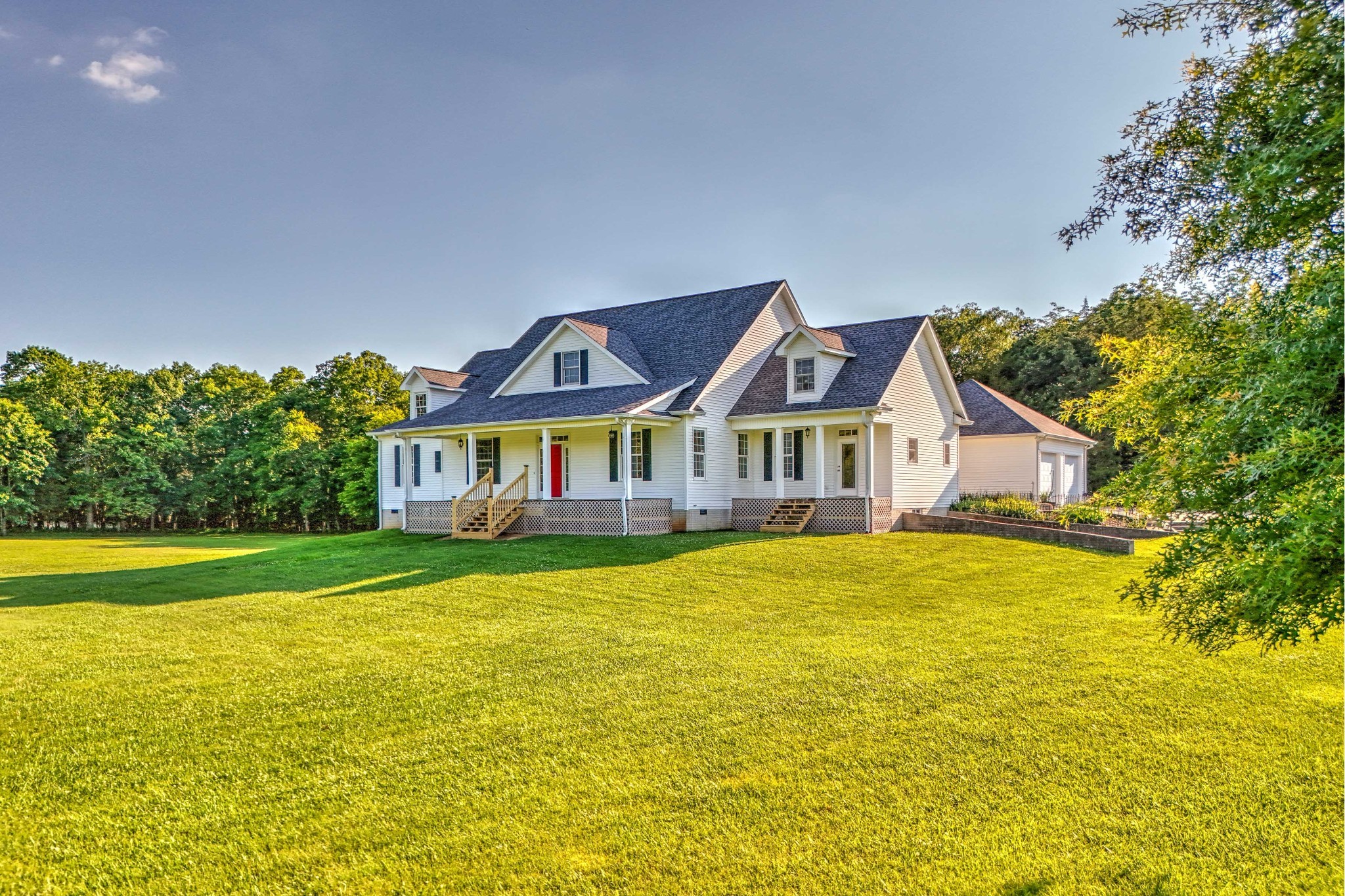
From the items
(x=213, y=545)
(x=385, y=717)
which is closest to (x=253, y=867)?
(x=385, y=717)

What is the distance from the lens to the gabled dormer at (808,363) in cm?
2248

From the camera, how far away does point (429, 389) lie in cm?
2775

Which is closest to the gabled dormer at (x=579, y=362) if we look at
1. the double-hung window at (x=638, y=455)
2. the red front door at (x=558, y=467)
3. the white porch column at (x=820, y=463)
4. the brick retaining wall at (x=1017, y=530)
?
the double-hung window at (x=638, y=455)

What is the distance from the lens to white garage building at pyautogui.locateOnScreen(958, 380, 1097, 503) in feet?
91.8

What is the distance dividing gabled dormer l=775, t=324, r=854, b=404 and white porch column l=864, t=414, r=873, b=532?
6.15 ft

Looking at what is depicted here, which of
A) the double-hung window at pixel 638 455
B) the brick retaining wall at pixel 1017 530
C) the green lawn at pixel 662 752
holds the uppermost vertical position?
the double-hung window at pixel 638 455

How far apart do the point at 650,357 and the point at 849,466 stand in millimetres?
7265

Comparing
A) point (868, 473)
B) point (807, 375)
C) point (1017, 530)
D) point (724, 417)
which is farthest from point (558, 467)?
point (1017, 530)

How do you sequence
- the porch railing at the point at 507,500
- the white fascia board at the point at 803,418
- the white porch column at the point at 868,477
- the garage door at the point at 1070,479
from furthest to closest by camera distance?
the garage door at the point at 1070,479
the porch railing at the point at 507,500
the white fascia board at the point at 803,418
the white porch column at the point at 868,477

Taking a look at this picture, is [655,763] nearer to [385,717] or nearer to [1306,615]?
[385,717]

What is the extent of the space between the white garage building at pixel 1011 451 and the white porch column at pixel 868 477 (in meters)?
8.58

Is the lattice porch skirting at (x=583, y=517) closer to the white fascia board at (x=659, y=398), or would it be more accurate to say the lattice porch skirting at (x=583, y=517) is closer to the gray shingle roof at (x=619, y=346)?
the white fascia board at (x=659, y=398)

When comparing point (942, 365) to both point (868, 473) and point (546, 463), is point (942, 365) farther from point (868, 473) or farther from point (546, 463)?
point (546, 463)

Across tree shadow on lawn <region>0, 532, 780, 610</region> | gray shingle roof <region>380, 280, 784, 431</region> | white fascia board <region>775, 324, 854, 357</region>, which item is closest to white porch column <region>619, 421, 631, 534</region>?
gray shingle roof <region>380, 280, 784, 431</region>
